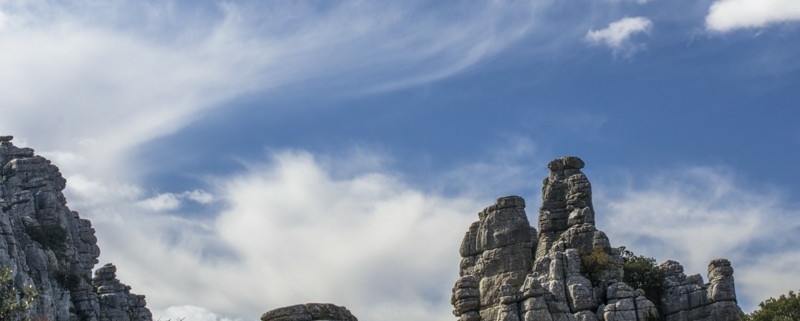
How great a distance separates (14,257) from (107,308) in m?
17.5

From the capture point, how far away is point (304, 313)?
125 feet

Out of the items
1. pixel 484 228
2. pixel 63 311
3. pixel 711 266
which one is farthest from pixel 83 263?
pixel 711 266

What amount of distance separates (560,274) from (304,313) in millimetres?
61384

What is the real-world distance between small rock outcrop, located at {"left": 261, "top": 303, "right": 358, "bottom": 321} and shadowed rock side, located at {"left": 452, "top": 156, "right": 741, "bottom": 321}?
54.2 metres

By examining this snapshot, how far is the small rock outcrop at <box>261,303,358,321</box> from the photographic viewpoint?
3788cm

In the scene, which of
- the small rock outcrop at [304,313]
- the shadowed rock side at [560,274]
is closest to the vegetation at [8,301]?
the small rock outcrop at [304,313]

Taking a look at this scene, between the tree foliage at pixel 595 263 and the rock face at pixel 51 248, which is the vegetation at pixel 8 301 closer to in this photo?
the tree foliage at pixel 595 263

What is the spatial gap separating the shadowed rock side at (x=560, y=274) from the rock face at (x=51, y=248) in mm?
42509

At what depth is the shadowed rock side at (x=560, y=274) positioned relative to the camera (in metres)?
93.1

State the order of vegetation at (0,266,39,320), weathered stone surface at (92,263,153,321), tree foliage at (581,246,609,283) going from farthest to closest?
weathered stone surface at (92,263,153,321) < tree foliage at (581,246,609,283) < vegetation at (0,266,39,320)

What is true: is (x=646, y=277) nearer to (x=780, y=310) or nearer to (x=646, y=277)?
(x=646, y=277)

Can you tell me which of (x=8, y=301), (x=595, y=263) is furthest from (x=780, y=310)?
(x=8, y=301)

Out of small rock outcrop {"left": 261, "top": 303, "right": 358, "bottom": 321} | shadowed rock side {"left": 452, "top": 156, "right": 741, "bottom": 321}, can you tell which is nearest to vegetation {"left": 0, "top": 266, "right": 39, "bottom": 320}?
small rock outcrop {"left": 261, "top": 303, "right": 358, "bottom": 321}

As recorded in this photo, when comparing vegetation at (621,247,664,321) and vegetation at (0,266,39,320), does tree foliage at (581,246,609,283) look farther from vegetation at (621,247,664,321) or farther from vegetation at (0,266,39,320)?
vegetation at (0,266,39,320)
